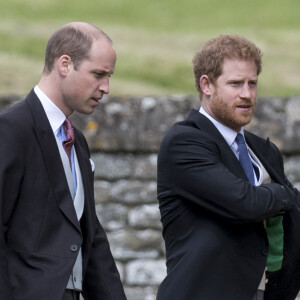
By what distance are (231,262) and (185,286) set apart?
0.21 meters

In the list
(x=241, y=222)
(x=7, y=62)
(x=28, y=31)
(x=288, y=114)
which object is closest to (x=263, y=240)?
(x=241, y=222)

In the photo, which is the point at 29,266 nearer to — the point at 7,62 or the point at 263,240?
→ the point at 263,240

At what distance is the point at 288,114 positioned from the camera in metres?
7.60

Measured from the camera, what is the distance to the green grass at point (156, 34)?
12.4 m

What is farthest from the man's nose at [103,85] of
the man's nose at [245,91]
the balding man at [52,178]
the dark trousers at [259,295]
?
the dark trousers at [259,295]

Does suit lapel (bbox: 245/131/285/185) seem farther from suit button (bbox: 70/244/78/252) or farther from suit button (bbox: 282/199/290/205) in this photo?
suit button (bbox: 70/244/78/252)

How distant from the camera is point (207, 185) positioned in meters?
4.32

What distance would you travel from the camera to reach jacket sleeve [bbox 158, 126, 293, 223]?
Result: 4293 mm

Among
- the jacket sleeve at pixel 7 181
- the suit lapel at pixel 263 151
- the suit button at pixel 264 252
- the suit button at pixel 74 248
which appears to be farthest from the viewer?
the suit lapel at pixel 263 151

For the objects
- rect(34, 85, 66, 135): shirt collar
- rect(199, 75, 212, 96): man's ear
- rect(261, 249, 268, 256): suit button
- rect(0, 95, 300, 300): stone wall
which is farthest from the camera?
rect(0, 95, 300, 300): stone wall

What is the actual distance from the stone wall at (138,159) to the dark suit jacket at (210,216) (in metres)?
3.15

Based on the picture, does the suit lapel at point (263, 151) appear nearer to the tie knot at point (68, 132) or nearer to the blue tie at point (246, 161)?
the blue tie at point (246, 161)

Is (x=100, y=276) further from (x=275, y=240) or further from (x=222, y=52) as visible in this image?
(x=222, y=52)

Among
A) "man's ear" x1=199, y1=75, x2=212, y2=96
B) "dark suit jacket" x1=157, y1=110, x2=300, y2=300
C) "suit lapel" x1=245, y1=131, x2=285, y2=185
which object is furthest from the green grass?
"dark suit jacket" x1=157, y1=110, x2=300, y2=300
